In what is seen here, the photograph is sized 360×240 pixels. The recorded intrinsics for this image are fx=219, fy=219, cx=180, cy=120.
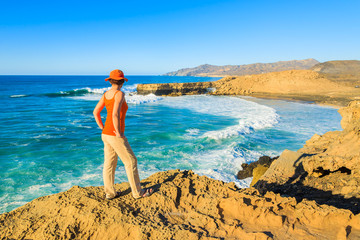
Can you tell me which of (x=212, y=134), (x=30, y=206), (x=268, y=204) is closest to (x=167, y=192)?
(x=268, y=204)

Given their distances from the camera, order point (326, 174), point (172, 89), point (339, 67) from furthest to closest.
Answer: point (339, 67) < point (172, 89) < point (326, 174)

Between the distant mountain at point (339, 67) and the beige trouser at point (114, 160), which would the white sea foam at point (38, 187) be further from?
the distant mountain at point (339, 67)

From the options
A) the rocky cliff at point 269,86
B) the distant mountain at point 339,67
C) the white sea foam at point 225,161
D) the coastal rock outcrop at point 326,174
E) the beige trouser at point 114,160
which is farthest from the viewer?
the distant mountain at point 339,67

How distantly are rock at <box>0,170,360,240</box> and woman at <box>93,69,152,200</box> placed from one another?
18 centimetres

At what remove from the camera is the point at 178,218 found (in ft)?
8.84

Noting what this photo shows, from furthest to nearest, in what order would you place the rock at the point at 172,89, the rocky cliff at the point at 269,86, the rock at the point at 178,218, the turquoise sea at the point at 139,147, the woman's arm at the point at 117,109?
the rock at the point at 172,89 → the rocky cliff at the point at 269,86 → the turquoise sea at the point at 139,147 → the woman's arm at the point at 117,109 → the rock at the point at 178,218

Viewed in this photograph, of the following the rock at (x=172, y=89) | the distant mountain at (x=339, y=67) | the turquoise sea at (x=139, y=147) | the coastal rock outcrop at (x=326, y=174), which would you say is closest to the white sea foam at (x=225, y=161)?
the turquoise sea at (x=139, y=147)

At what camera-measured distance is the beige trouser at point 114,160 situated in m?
2.93

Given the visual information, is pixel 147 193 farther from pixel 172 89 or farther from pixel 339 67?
pixel 339 67

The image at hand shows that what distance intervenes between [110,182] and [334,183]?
426 centimetres

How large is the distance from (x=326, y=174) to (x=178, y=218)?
3.88 m

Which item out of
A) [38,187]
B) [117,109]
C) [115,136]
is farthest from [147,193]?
[38,187]

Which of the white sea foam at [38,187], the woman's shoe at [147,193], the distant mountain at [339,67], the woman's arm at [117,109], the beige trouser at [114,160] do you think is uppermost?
the distant mountain at [339,67]

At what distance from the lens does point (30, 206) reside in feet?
9.66
